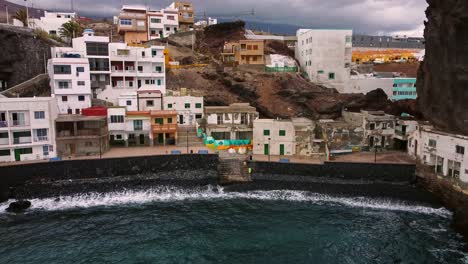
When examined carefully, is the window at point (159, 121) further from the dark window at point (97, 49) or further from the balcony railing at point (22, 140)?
the dark window at point (97, 49)

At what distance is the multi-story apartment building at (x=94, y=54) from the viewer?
63.8 m

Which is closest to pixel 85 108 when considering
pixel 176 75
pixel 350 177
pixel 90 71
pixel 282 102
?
pixel 90 71

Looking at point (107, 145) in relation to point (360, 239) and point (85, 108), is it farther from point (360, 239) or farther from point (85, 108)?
point (360, 239)

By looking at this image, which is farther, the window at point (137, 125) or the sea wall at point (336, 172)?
the window at point (137, 125)

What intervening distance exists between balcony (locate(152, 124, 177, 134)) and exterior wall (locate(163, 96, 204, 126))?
16.8 feet

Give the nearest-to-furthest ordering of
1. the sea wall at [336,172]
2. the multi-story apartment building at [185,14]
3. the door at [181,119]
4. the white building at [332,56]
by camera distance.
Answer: the sea wall at [336,172] → the door at [181,119] → the white building at [332,56] → the multi-story apartment building at [185,14]

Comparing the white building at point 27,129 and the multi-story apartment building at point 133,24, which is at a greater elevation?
the multi-story apartment building at point 133,24

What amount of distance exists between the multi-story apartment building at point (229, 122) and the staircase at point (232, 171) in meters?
10.0

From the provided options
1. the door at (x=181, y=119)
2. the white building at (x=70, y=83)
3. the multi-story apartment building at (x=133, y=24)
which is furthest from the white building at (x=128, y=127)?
the multi-story apartment building at (x=133, y=24)

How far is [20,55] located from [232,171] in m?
45.8

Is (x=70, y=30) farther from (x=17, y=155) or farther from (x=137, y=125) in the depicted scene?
(x=17, y=155)

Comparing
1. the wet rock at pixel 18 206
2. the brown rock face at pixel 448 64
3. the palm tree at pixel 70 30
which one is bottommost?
the wet rock at pixel 18 206

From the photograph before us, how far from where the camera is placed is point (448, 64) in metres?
18.4

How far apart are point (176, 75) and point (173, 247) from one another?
48.3 meters
